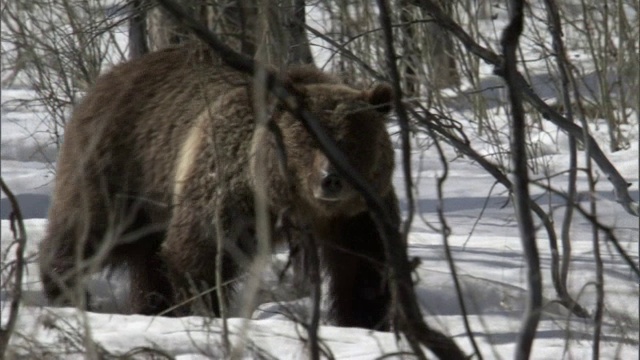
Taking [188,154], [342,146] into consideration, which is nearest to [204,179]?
[188,154]

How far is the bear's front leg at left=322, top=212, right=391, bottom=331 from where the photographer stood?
19.2 ft

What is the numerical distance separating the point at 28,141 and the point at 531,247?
9.07 metres

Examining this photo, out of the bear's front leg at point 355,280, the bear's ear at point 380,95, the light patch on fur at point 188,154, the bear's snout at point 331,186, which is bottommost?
the bear's front leg at point 355,280

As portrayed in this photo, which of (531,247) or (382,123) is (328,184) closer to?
(382,123)

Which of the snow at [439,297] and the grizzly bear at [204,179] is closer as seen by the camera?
the snow at [439,297]

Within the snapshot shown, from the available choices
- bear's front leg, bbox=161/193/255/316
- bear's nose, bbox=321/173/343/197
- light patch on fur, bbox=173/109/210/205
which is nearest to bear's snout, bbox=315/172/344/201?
bear's nose, bbox=321/173/343/197

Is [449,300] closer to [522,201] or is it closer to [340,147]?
[340,147]

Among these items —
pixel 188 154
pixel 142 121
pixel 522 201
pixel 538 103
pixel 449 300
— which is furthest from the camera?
pixel 142 121

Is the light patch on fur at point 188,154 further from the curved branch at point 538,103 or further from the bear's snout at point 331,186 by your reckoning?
the curved branch at point 538,103

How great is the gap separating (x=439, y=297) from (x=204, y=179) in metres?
1.25

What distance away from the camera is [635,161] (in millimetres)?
9734

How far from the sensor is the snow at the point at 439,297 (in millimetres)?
3537

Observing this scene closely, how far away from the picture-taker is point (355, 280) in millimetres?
5980

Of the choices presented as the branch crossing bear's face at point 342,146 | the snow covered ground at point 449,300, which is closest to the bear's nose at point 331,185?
the branch crossing bear's face at point 342,146
